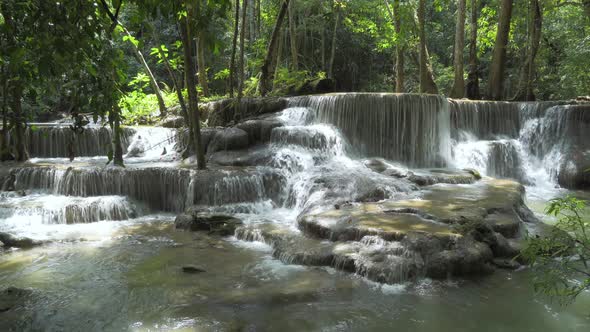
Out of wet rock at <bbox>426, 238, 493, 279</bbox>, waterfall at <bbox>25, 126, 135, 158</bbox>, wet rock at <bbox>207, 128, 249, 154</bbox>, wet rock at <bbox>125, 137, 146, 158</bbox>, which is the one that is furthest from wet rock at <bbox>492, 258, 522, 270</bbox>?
wet rock at <bbox>125, 137, 146, 158</bbox>

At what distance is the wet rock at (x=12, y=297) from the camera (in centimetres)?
453

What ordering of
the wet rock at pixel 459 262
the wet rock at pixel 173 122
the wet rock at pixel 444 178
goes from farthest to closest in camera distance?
the wet rock at pixel 173 122 → the wet rock at pixel 444 178 → the wet rock at pixel 459 262

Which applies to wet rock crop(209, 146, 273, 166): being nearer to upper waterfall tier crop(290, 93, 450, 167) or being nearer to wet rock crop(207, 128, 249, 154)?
wet rock crop(207, 128, 249, 154)

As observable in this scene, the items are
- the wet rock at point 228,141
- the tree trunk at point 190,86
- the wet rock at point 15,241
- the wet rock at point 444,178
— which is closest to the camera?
the wet rock at point 15,241

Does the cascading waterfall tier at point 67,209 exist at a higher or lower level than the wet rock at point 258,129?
lower

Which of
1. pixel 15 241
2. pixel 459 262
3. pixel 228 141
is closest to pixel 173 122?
pixel 228 141

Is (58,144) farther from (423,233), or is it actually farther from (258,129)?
(423,233)

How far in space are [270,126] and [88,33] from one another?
Answer: 9.36 metres

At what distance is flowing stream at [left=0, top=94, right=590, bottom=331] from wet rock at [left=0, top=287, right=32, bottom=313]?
10 cm

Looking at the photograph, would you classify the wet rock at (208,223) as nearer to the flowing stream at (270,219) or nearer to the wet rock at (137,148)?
the flowing stream at (270,219)

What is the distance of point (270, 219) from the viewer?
808 centimetres

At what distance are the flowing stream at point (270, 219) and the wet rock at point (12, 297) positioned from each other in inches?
4.0

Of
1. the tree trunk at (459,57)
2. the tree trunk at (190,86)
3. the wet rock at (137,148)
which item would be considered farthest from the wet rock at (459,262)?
the tree trunk at (459,57)

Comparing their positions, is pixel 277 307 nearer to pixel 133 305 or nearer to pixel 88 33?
pixel 133 305
